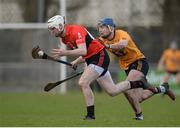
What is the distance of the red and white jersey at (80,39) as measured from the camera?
49.8 ft

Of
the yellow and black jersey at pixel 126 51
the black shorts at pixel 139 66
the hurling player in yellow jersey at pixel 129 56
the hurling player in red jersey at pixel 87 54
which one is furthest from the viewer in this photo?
the black shorts at pixel 139 66

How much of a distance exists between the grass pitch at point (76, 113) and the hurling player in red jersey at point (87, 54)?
1.86 feet

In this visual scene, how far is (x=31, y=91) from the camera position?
31.5 metres

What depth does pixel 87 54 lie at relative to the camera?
1548cm

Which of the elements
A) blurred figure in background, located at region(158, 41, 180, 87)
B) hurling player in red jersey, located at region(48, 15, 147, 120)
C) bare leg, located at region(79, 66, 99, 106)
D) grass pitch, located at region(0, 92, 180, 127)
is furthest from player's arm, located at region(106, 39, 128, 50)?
blurred figure in background, located at region(158, 41, 180, 87)

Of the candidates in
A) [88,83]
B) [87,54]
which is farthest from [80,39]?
[88,83]

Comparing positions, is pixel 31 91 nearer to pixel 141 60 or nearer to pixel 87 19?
pixel 87 19

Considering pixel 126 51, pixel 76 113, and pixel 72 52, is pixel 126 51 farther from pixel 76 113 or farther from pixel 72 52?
pixel 76 113

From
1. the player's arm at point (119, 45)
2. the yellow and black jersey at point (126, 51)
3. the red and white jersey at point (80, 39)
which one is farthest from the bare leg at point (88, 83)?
the yellow and black jersey at point (126, 51)

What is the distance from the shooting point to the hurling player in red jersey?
1514cm

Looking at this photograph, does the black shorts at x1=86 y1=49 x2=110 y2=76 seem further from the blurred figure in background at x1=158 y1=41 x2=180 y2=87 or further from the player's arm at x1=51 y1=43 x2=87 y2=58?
the blurred figure in background at x1=158 y1=41 x2=180 y2=87

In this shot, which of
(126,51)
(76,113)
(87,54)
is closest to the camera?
(87,54)

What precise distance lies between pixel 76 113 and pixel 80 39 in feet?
12.1

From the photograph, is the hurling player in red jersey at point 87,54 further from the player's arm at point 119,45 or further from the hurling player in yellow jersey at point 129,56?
the hurling player in yellow jersey at point 129,56
